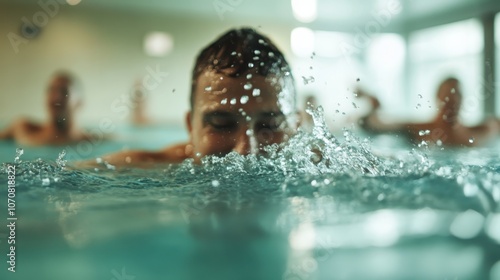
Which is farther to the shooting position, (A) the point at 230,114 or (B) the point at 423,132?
(B) the point at 423,132

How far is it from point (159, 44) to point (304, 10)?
1.61 m

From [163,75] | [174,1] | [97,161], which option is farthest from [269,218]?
[163,75]

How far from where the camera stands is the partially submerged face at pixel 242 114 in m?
1.01

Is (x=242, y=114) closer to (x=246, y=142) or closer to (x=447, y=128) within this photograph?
(x=246, y=142)

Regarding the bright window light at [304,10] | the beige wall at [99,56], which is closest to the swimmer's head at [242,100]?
the beige wall at [99,56]

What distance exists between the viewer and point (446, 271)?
510 millimetres

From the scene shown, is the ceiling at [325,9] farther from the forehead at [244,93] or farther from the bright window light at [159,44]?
the forehead at [244,93]

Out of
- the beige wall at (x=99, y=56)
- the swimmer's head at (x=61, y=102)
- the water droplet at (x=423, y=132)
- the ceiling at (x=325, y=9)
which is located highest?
the ceiling at (x=325, y=9)

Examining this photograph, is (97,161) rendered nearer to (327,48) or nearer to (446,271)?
(446,271)

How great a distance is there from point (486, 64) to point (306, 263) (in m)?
4.98

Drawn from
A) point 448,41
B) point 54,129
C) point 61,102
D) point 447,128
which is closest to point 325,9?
point 448,41

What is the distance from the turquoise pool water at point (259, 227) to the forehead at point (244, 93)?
0.64 feet

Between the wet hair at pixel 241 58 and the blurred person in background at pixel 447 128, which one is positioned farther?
the blurred person in background at pixel 447 128

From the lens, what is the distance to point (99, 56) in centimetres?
505
